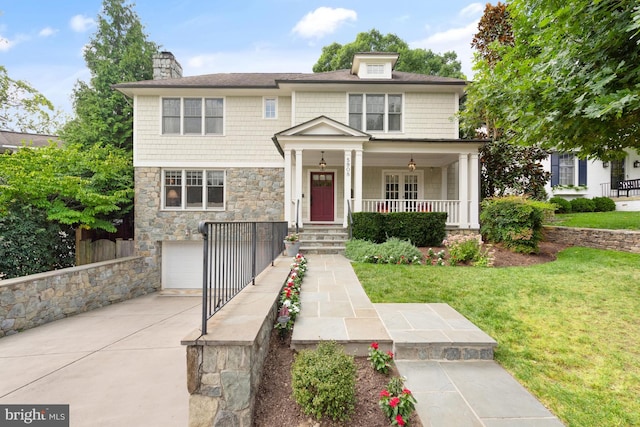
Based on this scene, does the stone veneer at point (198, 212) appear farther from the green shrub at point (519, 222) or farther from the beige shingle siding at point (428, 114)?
the green shrub at point (519, 222)

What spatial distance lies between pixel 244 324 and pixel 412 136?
10.2 m

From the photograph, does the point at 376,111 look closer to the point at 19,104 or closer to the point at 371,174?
the point at 371,174

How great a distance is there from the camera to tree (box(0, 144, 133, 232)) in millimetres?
7566

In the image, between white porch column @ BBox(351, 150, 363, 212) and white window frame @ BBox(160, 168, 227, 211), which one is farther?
white window frame @ BBox(160, 168, 227, 211)

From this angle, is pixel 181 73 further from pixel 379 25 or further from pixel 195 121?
pixel 379 25

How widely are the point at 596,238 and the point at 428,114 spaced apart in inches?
259

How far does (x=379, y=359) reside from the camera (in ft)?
8.31

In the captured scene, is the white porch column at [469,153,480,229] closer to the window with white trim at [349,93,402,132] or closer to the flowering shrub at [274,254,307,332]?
the window with white trim at [349,93,402,132]

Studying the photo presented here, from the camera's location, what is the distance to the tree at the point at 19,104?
43.7ft

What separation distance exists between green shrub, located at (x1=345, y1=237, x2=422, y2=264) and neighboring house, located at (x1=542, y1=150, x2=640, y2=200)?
13.2 meters

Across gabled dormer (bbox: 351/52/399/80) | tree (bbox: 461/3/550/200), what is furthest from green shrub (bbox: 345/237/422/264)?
gabled dormer (bbox: 351/52/399/80)

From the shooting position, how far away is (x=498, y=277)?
554cm

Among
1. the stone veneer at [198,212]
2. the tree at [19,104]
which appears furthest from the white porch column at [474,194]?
the tree at [19,104]

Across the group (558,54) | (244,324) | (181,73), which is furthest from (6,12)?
(558,54)
